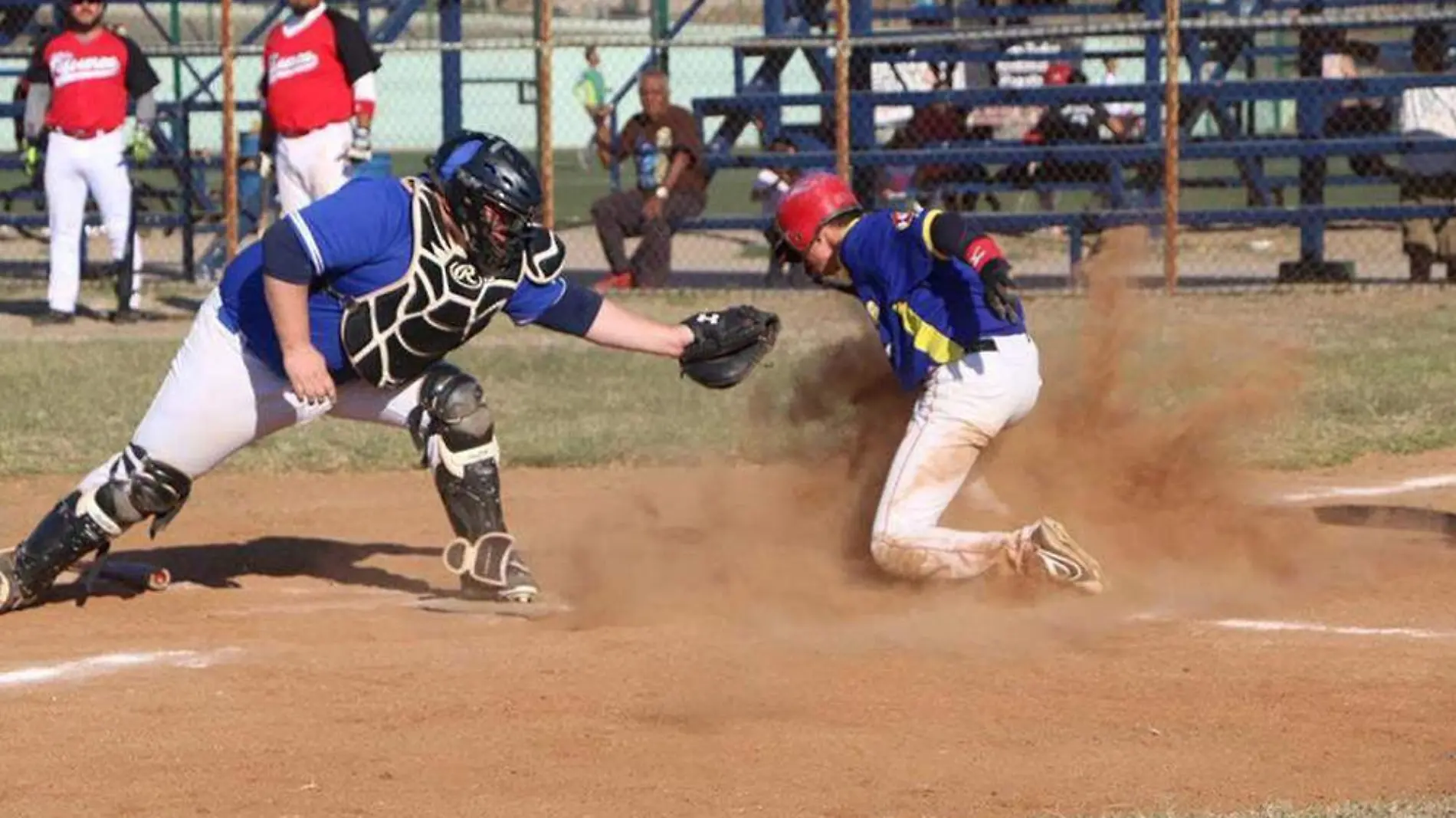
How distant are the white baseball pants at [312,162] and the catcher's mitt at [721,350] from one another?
320 inches

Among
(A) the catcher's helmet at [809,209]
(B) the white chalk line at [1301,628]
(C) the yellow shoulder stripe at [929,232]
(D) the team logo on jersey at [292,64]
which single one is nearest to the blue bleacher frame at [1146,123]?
(D) the team logo on jersey at [292,64]

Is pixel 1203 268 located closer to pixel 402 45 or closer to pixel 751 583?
pixel 402 45

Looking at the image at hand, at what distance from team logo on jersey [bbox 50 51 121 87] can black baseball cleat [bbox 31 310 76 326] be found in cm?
167

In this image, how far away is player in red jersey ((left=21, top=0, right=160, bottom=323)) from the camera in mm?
16188

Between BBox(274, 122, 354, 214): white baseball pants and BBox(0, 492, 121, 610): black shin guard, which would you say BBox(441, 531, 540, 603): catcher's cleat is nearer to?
BBox(0, 492, 121, 610): black shin guard

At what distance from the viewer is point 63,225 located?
53.8ft

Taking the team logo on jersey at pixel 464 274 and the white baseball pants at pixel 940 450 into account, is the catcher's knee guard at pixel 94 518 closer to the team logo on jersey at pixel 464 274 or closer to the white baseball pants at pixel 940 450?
the team logo on jersey at pixel 464 274

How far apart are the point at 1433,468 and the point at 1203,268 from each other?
33.0 feet

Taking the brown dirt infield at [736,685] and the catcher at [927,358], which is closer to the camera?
the brown dirt infield at [736,685]

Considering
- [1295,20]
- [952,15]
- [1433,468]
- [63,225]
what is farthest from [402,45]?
[1433,468]

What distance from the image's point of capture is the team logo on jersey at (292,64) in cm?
1559

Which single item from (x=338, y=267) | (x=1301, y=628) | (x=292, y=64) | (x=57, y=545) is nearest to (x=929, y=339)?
(x=1301, y=628)

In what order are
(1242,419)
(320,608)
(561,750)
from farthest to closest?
1. (1242,419)
2. (320,608)
3. (561,750)

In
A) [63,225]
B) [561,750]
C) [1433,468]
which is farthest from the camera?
[63,225]
